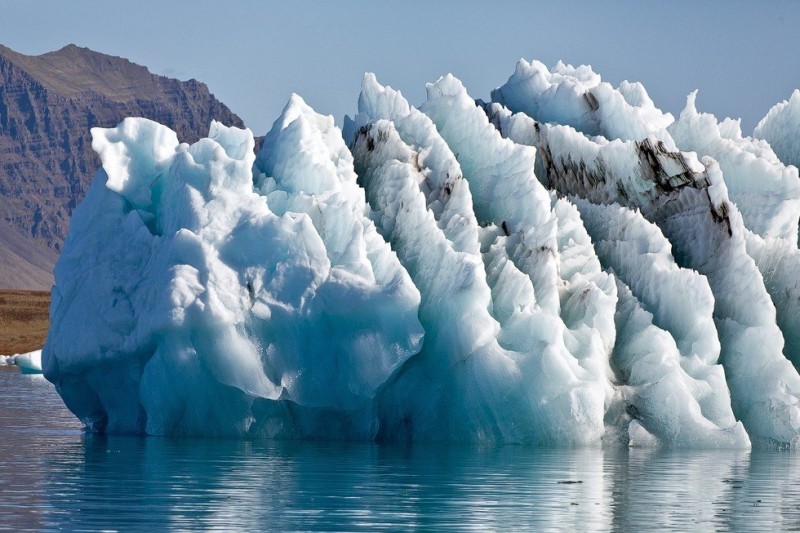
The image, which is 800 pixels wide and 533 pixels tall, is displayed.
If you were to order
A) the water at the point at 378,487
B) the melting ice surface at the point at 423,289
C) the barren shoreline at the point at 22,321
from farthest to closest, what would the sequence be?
1. the barren shoreline at the point at 22,321
2. the melting ice surface at the point at 423,289
3. the water at the point at 378,487

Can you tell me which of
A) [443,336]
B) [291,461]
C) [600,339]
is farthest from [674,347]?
[291,461]

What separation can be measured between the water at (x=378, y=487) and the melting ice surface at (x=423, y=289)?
97cm

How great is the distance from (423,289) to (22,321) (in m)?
104

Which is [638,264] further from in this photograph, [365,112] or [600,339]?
[365,112]

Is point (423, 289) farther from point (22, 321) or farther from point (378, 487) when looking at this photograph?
point (22, 321)

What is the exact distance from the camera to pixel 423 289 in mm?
24719

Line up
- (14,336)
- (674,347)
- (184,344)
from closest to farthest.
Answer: (184,344)
(674,347)
(14,336)

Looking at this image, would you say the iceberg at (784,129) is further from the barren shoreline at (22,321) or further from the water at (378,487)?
the barren shoreline at (22,321)

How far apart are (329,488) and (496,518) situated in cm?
299

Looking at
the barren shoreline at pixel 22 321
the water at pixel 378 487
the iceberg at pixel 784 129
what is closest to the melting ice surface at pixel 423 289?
the water at pixel 378 487

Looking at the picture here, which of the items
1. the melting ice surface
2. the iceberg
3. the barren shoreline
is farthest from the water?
the barren shoreline

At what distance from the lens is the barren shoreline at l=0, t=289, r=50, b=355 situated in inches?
4274

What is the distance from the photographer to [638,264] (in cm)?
2656

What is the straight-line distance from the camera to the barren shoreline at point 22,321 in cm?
10856
